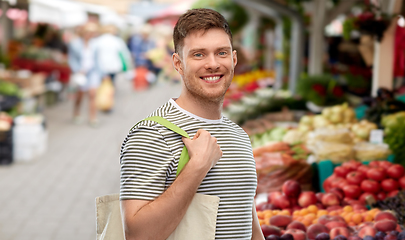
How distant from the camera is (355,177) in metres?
3.91

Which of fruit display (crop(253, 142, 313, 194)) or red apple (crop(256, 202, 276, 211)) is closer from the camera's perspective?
red apple (crop(256, 202, 276, 211))

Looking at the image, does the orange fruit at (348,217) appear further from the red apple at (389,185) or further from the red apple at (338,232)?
the red apple at (389,185)

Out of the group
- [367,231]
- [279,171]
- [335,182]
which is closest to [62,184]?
[279,171]

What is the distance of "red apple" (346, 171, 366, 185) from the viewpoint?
3.88 metres

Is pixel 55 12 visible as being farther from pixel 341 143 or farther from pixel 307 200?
pixel 307 200

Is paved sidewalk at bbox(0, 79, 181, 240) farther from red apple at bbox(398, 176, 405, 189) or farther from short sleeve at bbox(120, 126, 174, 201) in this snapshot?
short sleeve at bbox(120, 126, 174, 201)

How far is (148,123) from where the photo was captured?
1.64 metres

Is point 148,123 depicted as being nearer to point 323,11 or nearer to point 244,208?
point 244,208

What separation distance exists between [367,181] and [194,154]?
8.66 feet

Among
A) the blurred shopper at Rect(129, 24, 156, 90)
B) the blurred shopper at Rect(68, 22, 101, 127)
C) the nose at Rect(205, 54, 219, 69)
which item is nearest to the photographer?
the nose at Rect(205, 54, 219, 69)

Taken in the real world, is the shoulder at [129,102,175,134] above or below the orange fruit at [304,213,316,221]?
above

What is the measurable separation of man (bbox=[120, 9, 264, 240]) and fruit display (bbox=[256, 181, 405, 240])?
130cm

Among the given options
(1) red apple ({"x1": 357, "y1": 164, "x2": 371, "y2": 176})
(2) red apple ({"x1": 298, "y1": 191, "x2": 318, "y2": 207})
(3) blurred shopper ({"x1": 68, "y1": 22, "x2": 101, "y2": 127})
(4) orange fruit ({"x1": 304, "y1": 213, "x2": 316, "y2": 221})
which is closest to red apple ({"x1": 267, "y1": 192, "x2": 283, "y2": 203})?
(2) red apple ({"x1": 298, "y1": 191, "x2": 318, "y2": 207})

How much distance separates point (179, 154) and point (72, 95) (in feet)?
51.6
